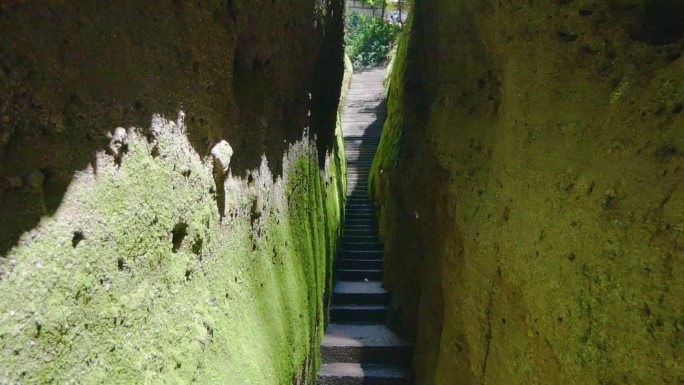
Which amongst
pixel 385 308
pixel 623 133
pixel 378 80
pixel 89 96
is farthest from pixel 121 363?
pixel 378 80

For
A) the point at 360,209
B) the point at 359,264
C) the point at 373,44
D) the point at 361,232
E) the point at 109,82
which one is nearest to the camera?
the point at 109,82

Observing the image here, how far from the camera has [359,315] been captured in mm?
7281

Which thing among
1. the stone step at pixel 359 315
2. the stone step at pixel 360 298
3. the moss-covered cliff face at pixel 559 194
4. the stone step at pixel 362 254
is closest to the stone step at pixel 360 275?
the stone step at pixel 362 254

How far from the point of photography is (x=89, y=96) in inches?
66.2

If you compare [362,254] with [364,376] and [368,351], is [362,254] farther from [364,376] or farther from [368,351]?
[364,376]

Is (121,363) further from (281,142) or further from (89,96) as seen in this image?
(281,142)

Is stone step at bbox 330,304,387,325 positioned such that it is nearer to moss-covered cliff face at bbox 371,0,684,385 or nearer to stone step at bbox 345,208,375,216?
moss-covered cliff face at bbox 371,0,684,385

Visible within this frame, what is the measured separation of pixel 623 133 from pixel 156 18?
2332 millimetres

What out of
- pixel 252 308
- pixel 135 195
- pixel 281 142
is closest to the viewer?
pixel 135 195

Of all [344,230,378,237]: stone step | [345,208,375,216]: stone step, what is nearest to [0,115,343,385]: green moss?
[344,230,378,237]: stone step

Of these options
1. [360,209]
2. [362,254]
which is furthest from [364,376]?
[360,209]

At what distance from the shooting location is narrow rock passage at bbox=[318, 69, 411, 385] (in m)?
5.94

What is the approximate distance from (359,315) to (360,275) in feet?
4.71

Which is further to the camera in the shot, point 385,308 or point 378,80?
point 378,80
